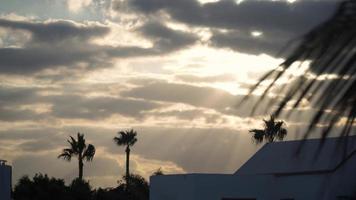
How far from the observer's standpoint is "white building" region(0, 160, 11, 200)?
42.3 metres

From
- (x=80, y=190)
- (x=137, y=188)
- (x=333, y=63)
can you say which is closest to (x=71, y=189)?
(x=80, y=190)

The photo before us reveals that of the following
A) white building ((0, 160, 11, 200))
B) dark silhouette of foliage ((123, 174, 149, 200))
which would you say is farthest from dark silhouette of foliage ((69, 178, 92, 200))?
white building ((0, 160, 11, 200))

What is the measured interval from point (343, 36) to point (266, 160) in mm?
40174

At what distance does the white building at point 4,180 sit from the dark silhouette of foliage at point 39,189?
17.4 m

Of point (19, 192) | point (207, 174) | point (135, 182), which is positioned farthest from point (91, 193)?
point (207, 174)

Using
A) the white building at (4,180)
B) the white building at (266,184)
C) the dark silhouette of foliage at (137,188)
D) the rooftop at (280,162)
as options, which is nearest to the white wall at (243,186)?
the white building at (266,184)

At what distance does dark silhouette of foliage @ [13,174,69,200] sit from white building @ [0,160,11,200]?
1739 cm

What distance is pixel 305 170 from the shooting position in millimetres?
40281

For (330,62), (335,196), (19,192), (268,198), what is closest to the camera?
(330,62)

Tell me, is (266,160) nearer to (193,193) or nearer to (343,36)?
(193,193)

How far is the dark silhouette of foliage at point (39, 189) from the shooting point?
60.8 m

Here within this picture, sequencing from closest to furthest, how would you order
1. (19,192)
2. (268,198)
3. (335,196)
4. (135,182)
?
(335,196), (268,198), (19,192), (135,182)

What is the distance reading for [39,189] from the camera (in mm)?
61062

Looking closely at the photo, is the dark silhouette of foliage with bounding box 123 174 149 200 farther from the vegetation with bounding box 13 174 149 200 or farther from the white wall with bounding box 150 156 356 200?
the white wall with bounding box 150 156 356 200
